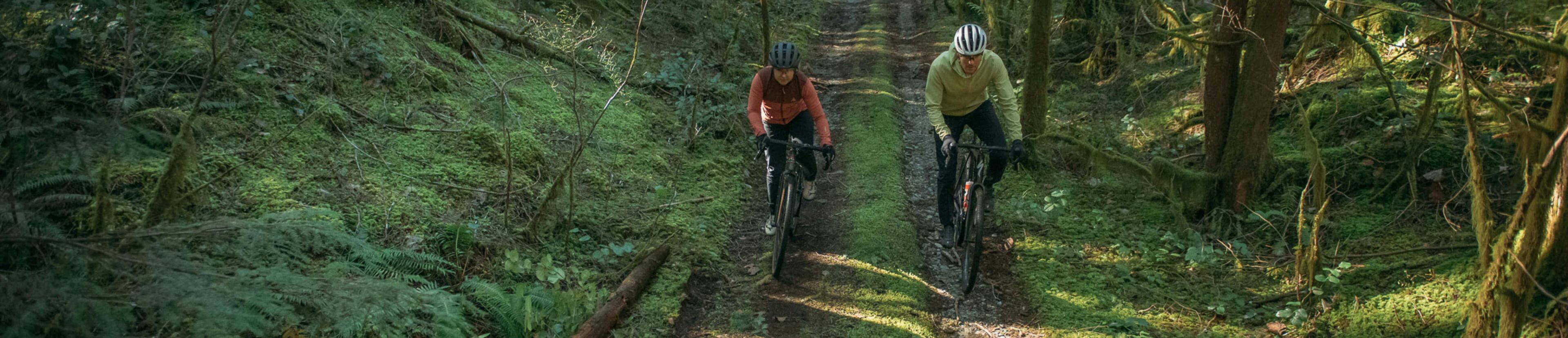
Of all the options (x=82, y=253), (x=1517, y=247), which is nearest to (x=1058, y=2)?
(x=1517, y=247)

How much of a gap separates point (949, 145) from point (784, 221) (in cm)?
146

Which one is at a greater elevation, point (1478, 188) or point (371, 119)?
point (1478, 188)

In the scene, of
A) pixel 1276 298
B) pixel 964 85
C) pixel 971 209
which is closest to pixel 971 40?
pixel 964 85

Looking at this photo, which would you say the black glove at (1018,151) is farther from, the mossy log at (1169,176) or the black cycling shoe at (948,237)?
the mossy log at (1169,176)

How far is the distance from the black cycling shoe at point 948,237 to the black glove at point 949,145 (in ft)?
3.80

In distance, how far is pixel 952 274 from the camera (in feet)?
23.4

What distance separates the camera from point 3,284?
9.23ft

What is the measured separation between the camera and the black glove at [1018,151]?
247 inches

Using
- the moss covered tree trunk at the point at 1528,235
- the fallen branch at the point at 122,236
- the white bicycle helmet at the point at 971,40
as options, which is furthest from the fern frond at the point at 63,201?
the moss covered tree trunk at the point at 1528,235

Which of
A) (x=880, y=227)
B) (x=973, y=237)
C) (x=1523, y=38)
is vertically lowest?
(x=880, y=227)

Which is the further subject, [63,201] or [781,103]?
[781,103]

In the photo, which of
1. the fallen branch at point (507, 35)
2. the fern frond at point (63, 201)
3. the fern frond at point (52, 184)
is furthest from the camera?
the fallen branch at point (507, 35)

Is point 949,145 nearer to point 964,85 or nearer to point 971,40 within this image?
point 964,85

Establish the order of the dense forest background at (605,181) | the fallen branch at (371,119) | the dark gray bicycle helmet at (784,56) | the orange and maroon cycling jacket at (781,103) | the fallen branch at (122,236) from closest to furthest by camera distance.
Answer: the fallen branch at (122,236)
the dense forest background at (605,181)
the dark gray bicycle helmet at (784,56)
the orange and maroon cycling jacket at (781,103)
the fallen branch at (371,119)
